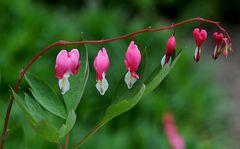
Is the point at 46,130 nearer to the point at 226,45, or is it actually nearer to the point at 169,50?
the point at 169,50

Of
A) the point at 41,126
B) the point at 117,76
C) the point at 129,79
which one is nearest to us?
the point at 41,126

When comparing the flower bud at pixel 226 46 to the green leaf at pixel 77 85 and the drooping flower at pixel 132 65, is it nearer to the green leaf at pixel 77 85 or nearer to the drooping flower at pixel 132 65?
the drooping flower at pixel 132 65

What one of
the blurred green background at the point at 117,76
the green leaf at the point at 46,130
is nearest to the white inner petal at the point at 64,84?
the green leaf at the point at 46,130

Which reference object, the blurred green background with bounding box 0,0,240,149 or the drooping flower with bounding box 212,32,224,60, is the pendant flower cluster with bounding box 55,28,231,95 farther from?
the blurred green background with bounding box 0,0,240,149

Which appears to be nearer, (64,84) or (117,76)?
(64,84)

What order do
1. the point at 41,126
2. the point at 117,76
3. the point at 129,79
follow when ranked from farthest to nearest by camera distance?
the point at 117,76 < the point at 129,79 < the point at 41,126

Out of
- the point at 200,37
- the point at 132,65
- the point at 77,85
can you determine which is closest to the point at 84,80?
the point at 77,85
